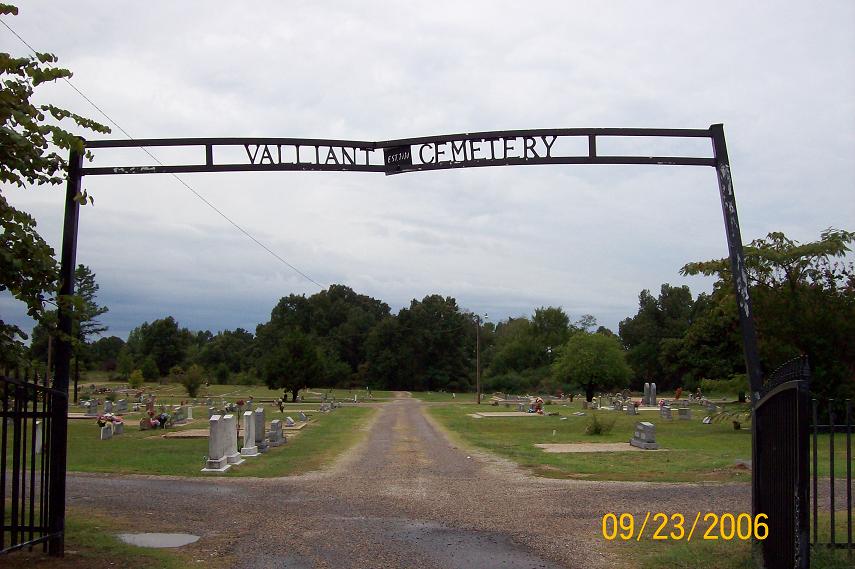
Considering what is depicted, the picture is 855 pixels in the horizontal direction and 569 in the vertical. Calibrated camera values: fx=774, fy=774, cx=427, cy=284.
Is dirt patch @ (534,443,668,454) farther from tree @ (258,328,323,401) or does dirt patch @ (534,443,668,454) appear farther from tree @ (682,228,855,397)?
tree @ (258,328,323,401)

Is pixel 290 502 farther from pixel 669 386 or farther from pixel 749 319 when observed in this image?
pixel 669 386

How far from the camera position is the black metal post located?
26.6 ft

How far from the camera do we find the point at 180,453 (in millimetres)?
20812

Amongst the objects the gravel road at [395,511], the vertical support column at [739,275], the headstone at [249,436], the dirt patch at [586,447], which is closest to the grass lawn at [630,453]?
the dirt patch at [586,447]

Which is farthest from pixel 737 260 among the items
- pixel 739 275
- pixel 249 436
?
pixel 249 436

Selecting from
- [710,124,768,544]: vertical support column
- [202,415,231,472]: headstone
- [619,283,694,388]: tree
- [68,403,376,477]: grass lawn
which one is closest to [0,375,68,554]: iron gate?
[710,124,768,544]: vertical support column

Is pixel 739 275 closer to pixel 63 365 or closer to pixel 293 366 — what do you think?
pixel 63 365

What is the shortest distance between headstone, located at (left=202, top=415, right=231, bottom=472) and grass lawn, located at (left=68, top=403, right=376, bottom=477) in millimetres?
267

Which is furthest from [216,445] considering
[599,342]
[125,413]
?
[599,342]

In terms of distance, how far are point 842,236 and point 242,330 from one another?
378 feet

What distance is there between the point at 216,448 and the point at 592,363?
43.5 metres

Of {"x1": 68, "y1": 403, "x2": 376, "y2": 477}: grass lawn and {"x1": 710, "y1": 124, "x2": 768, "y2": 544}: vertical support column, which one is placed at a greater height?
{"x1": 710, "y1": 124, "x2": 768, "y2": 544}: vertical support column

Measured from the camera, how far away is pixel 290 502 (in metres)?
12.4
